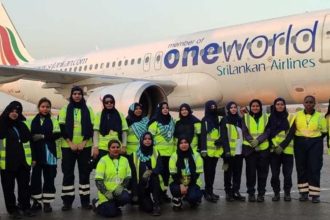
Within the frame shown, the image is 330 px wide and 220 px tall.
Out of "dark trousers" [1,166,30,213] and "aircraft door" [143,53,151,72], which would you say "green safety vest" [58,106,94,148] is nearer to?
"dark trousers" [1,166,30,213]

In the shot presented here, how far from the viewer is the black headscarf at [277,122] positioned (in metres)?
7.38

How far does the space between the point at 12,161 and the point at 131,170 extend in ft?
5.10

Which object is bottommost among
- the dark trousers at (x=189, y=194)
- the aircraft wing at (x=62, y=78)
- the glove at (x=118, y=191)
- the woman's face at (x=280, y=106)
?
the dark trousers at (x=189, y=194)

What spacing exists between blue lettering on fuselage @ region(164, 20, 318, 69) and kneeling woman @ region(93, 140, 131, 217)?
292 inches

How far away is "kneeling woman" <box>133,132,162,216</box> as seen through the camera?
6578 millimetres

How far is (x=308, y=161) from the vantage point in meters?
7.27

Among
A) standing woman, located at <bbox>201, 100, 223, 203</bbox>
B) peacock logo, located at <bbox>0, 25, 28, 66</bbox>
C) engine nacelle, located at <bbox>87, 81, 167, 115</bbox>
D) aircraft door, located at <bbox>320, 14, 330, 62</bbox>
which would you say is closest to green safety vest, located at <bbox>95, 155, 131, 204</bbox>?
standing woman, located at <bbox>201, 100, 223, 203</bbox>

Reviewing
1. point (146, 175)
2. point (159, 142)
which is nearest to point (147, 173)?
point (146, 175)

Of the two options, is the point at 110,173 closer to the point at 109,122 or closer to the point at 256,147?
the point at 109,122

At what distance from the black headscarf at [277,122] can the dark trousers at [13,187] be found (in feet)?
11.7

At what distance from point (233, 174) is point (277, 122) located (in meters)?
1.02

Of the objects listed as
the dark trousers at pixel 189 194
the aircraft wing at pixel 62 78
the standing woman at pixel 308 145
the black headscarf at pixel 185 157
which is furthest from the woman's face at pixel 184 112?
the aircraft wing at pixel 62 78

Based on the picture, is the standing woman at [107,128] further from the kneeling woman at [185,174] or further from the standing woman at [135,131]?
the kneeling woman at [185,174]

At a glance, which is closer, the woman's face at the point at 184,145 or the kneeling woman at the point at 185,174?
the kneeling woman at the point at 185,174
